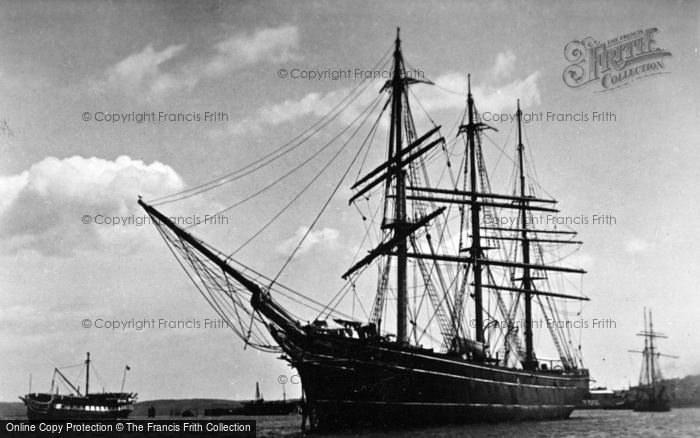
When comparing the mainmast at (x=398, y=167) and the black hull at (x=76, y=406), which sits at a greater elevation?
the mainmast at (x=398, y=167)

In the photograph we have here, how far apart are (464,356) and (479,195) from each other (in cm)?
1159

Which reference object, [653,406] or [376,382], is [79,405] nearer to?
[376,382]

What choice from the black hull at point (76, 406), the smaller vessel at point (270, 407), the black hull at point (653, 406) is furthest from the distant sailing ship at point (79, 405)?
the black hull at point (653, 406)

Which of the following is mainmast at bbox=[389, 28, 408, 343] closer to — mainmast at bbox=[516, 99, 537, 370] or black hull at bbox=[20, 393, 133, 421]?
mainmast at bbox=[516, 99, 537, 370]

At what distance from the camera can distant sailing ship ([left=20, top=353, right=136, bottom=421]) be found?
61000mm

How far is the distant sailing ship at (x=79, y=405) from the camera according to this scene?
61000mm

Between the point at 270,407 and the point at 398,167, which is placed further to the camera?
the point at 270,407

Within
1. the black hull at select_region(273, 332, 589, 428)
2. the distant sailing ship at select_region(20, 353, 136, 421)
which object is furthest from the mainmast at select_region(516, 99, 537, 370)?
the distant sailing ship at select_region(20, 353, 136, 421)

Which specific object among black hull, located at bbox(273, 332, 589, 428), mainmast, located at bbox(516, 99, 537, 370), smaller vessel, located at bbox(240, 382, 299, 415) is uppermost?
mainmast, located at bbox(516, 99, 537, 370)

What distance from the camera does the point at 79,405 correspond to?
65688 mm

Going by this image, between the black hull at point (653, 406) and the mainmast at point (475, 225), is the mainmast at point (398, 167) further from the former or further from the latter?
the black hull at point (653, 406)

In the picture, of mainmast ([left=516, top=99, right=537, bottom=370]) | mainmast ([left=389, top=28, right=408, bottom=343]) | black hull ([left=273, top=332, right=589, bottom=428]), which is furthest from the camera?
mainmast ([left=516, top=99, right=537, bottom=370])

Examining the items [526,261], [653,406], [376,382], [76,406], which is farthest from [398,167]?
[653,406]

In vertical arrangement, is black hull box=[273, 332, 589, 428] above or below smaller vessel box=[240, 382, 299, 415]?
above
